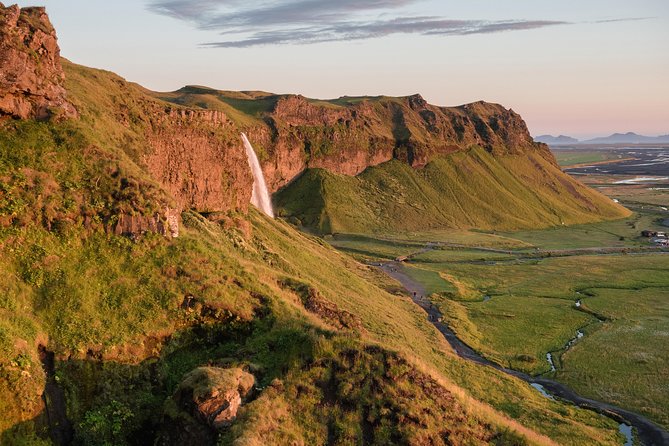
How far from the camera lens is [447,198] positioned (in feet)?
503

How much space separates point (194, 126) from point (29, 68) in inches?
960

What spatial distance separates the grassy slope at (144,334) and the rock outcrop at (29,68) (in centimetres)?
148

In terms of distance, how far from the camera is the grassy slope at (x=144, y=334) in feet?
83.0

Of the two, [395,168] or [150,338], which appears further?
[395,168]

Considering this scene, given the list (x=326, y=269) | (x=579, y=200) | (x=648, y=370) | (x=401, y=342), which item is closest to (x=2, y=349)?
(x=401, y=342)

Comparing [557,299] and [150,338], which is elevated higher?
[150,338]

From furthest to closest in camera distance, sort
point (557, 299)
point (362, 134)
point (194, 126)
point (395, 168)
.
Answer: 1. point (395, 168)
2. point (362, 134)
3. point (557, 299)
4. point (194, 126)

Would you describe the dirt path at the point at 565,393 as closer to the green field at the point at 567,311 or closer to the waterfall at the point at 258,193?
the green field at the point at 567,311

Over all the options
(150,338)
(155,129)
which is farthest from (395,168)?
(150,338)

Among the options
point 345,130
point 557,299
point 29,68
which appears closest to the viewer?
point 29,68

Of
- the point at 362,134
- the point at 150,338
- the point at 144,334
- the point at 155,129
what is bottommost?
the point at 150,338

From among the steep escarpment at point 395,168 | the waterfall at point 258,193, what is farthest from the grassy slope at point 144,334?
the steep escarpment at point 395,168

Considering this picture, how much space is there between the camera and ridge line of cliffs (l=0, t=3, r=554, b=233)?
35.1 meters

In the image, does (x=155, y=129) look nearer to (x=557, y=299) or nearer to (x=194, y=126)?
(x=194, y=126)
